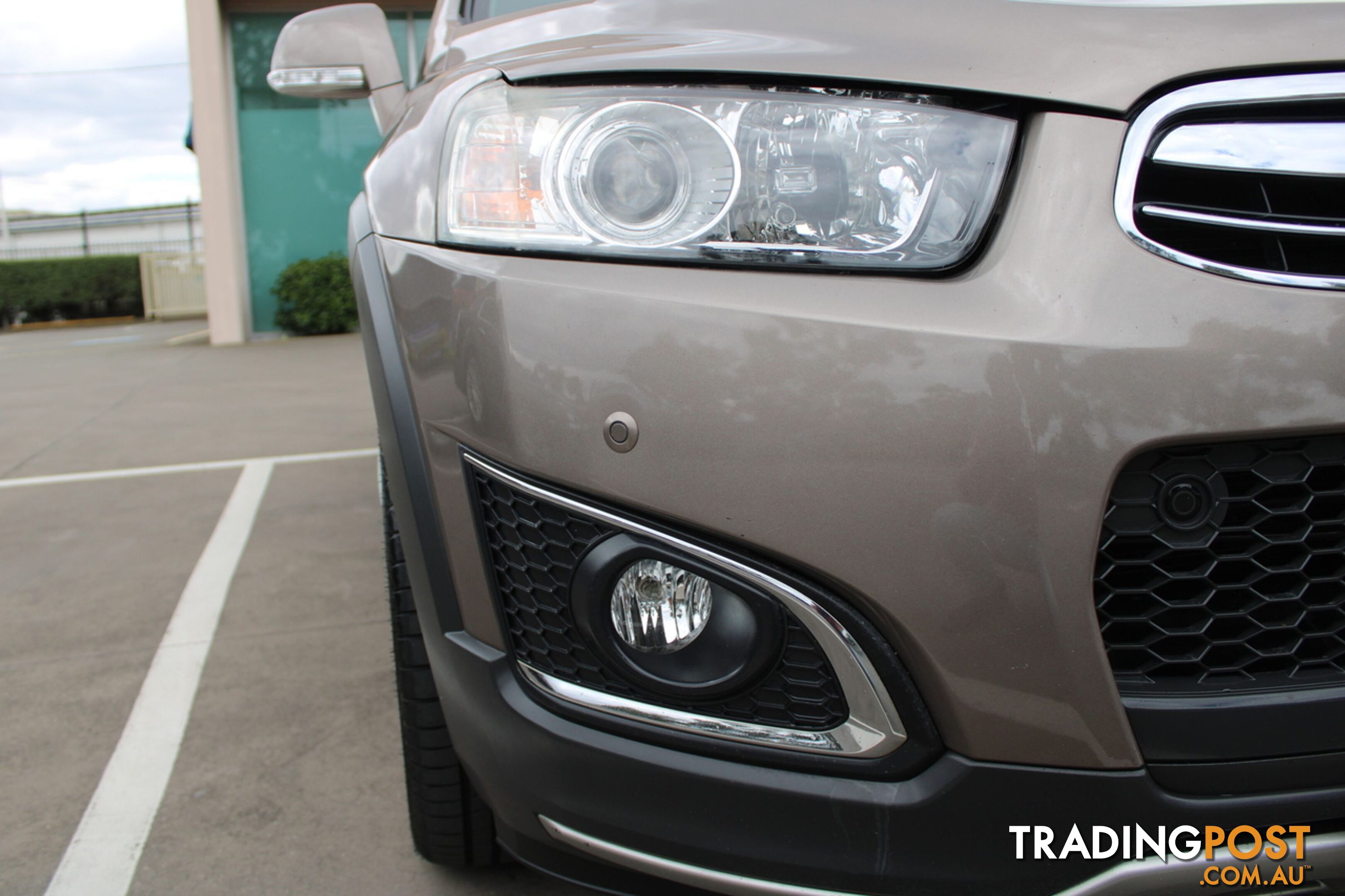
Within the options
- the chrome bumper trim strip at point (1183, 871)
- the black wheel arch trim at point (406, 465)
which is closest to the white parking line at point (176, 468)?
the black wheel arch trim at point (406, 465)

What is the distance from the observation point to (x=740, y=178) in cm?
105

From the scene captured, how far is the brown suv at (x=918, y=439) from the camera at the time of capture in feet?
2.97

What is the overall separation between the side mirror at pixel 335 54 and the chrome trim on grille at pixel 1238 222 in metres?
1.55

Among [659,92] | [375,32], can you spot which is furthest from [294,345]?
[659,92]

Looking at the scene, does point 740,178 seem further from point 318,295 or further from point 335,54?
point 318,295

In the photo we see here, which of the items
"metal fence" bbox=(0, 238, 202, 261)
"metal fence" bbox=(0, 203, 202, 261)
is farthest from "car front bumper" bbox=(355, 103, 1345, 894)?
"metal fence" bbox=(0, 203, 202, 261)

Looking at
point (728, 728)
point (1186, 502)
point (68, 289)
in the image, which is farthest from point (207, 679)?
point (68, 289)

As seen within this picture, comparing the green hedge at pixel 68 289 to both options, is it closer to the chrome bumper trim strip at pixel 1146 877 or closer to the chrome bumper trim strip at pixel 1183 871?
the chrome bumper trim strip at pixel 1146 877

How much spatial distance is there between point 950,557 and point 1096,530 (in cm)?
13

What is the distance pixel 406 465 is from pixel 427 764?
54cm

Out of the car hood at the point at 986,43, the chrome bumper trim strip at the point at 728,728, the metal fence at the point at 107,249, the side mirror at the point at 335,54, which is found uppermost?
the metal fence at the point at 107,249

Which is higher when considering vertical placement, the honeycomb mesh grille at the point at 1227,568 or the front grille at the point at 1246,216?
the front grille at the point at 1246,216

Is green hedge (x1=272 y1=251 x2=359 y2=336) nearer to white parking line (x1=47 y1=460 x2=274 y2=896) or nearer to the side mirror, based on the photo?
white parking line (x1=47 y1=460 x2=274 y2=896)

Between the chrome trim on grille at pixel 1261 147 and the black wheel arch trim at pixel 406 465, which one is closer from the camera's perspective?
the chrome trim on grille at pixel 1261 147
